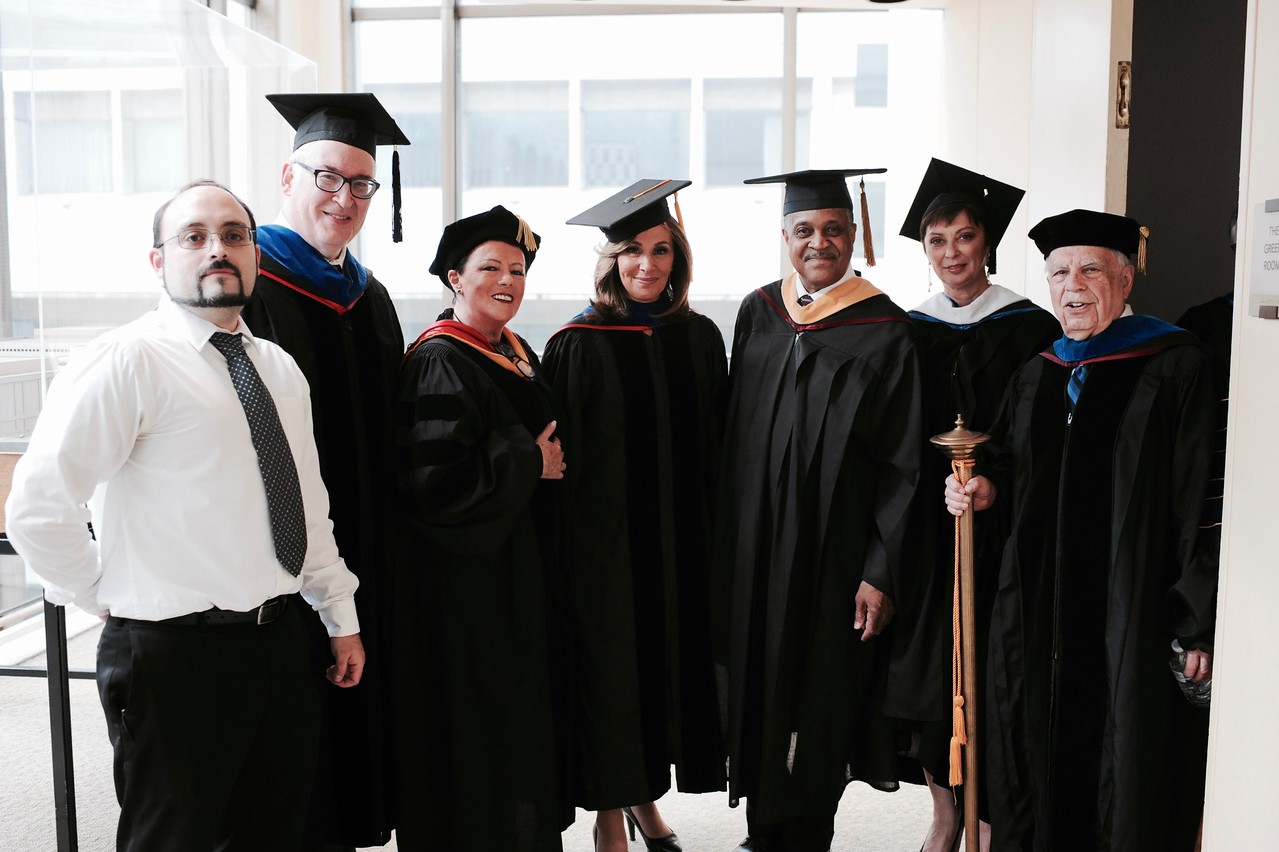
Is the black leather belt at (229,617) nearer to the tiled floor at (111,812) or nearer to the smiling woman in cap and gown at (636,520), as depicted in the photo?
the smiling woman in cap and gown at (636,520)

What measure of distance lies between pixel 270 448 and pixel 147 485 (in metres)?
0.23

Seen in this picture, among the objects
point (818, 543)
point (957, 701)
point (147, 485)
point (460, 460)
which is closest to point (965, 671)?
point (957, 701)

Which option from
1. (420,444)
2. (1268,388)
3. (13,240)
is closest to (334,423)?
(420,444)

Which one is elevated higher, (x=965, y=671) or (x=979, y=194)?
(x=979, y=194)

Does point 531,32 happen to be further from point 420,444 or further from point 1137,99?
point 420,444

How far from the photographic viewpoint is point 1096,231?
2492 mm

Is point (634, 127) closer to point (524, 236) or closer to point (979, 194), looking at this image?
point (979, 194)

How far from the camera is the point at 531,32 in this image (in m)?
6.16

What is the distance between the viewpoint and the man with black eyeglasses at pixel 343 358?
98.0 inches

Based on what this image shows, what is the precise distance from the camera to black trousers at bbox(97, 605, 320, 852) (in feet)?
6.37

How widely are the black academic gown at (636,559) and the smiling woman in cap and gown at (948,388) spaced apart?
22.6 inches

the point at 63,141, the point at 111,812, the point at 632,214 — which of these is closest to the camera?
the point at 632,214

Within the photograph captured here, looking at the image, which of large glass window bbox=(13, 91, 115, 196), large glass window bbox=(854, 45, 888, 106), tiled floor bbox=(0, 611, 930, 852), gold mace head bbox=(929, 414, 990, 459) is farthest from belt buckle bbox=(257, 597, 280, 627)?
large glass window bbox=(854, 45, 888, 106)

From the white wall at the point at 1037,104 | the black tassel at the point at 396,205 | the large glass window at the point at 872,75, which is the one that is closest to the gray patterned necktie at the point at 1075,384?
the white wall at the point at 1037,104
